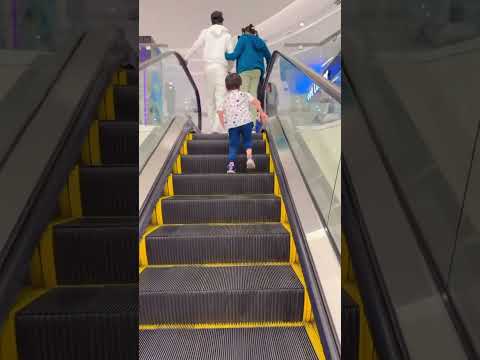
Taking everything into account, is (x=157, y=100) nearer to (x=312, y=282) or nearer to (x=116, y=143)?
(x=116, y=143)

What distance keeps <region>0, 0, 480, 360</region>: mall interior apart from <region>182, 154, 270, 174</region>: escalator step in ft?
3.81

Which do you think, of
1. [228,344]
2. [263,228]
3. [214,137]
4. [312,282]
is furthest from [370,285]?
[214,137]

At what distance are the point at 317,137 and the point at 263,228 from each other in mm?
685

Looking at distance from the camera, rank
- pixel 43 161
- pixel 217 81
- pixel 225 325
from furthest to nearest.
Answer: pixel 217 81 → pixel 225 325 → pixel 43 161

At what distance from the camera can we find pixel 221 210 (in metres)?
2.78

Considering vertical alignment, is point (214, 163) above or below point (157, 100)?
below

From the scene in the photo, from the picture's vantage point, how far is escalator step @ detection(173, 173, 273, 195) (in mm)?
3188

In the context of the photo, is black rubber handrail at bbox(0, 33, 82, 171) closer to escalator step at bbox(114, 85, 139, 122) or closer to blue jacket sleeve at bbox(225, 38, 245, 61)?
escalator step at bbox(114, 85, 139, 122)

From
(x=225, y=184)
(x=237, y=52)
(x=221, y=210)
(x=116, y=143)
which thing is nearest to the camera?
(x=116, y=143)

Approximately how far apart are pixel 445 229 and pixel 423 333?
0.28 m

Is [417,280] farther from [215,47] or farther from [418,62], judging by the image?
[215,47]

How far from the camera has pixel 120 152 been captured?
2055mm

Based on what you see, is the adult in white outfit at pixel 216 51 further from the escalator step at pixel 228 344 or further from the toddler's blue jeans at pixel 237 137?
the escalator step at pixel 228 344

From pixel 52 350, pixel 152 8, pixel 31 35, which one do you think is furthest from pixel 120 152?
pixel 152 8
